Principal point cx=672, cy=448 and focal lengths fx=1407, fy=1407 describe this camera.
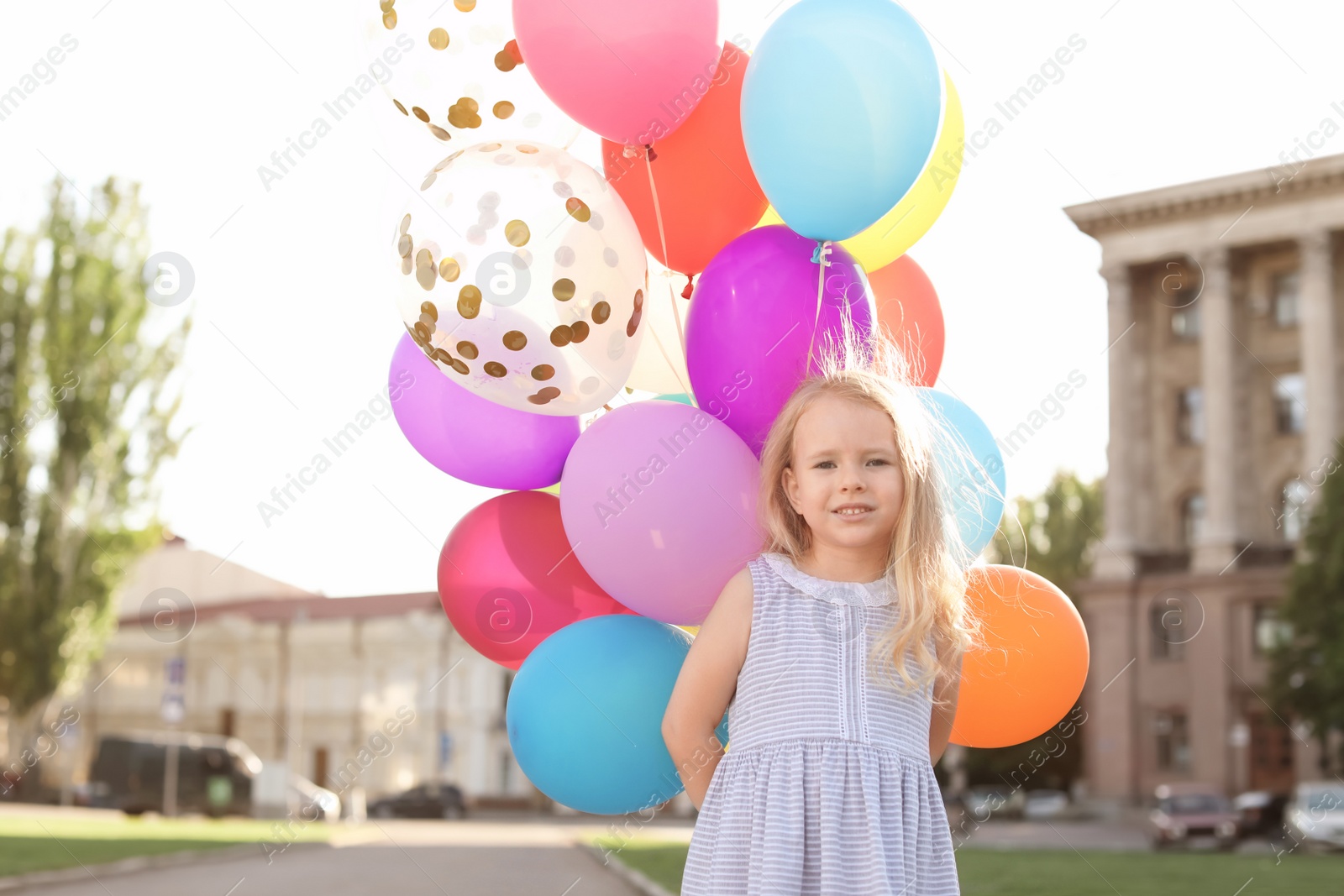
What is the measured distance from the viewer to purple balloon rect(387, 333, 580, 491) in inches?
178

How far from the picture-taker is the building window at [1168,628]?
137 ft

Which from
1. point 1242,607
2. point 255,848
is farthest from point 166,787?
point 1242,607

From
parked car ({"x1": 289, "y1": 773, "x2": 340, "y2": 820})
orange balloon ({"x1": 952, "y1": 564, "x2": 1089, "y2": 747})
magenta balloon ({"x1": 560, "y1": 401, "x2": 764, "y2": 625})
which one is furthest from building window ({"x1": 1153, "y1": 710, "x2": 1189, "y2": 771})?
magenta balloon ({"x1": 560, "y1": 401, "x2": 764, "y2": 625})

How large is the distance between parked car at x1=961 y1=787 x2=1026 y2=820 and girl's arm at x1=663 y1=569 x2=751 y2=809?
1402 inches

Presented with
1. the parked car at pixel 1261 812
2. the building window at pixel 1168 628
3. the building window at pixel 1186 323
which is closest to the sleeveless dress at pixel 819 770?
the parked car at pixel 1261 812

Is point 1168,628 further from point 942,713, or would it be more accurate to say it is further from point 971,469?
point 942,713

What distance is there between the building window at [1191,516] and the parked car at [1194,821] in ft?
63.1

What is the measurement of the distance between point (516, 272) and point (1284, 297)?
43.5 metres

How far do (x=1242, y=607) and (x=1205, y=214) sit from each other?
11.8m

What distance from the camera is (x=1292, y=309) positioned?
42.6 metres

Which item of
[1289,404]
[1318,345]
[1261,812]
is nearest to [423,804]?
[1261,812]

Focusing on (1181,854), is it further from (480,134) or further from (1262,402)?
(1262,402)

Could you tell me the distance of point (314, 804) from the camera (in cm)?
3619

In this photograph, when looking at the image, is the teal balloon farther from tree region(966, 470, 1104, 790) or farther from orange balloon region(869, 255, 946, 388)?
tree region(966, 470, 1104, 790)
